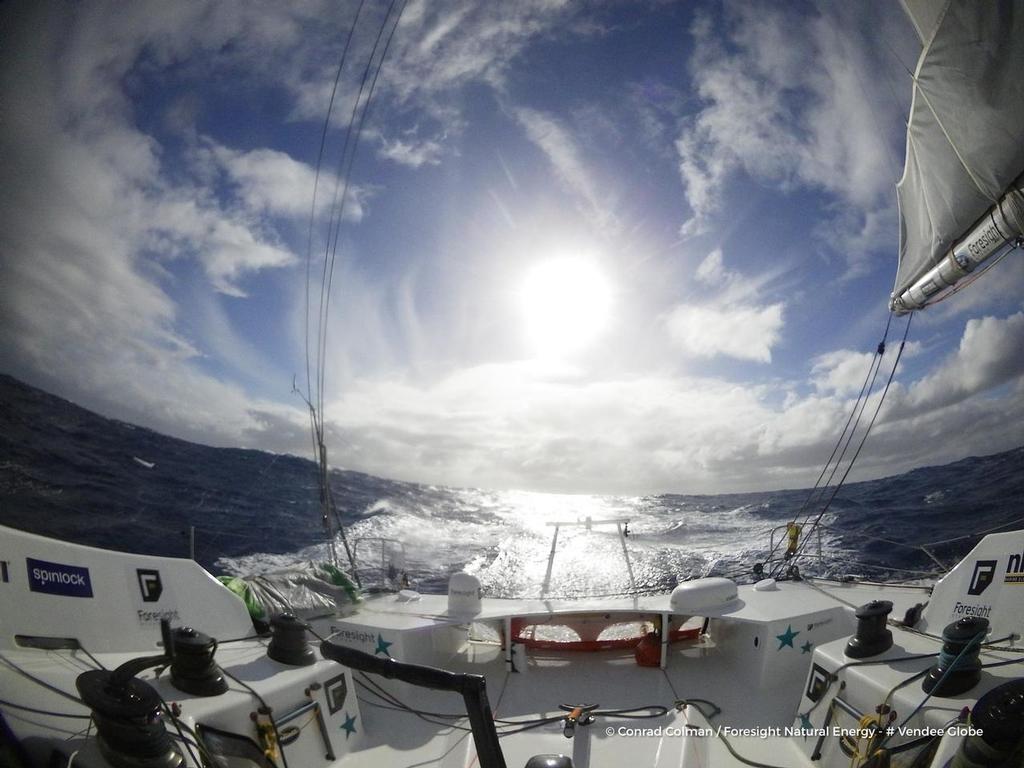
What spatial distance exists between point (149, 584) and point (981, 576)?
696 centimetres

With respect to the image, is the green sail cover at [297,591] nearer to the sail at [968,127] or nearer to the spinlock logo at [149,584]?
the spinlock logo at [149,584]

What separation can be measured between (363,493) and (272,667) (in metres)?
27.9

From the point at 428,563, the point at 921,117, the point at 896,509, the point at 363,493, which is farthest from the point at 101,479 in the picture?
the point at 896,509

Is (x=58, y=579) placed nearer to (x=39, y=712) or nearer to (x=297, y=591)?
(x=39, y=712)

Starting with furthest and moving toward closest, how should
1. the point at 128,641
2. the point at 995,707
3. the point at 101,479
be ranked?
the point at 101,479 → the point at 128,641 → the point at 995,707

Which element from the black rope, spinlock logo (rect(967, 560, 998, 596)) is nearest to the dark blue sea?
spinlock logo (rect(967, 560, 998, 596))

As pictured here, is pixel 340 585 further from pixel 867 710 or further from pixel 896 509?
pixel 896 509

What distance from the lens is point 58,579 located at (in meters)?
3.07

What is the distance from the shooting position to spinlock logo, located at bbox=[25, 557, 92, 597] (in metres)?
2.93

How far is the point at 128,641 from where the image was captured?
11.0ft

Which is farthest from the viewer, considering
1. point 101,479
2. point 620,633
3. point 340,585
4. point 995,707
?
point 101,479

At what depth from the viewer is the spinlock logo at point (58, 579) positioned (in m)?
2.93

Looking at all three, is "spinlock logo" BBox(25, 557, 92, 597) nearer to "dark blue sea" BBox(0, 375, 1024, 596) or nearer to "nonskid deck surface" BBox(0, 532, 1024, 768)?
"nonskid deck surface" BBox(0, 532, 1024, 768)

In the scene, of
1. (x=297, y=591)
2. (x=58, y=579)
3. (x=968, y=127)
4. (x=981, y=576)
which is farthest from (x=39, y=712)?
(x=968, y=127)
